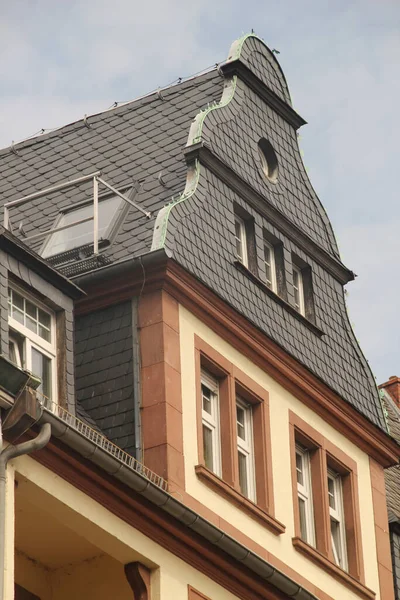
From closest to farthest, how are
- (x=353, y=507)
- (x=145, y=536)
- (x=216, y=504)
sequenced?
(x=145, y=536)
(x=216, y=504)
(x=353, y=507)

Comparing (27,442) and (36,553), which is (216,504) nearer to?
(36,553)

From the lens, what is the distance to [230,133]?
97.3 feet

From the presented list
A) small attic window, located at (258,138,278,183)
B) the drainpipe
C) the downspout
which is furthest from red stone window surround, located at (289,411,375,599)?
the drainpipe

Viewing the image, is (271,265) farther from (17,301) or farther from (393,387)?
(393,387)

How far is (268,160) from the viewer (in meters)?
30.9

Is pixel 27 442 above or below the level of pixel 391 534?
below

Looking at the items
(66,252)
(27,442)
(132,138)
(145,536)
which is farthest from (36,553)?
(132,138)

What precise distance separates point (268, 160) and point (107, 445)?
758cm

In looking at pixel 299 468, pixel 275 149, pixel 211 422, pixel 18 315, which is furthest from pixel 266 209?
pixel 18 315

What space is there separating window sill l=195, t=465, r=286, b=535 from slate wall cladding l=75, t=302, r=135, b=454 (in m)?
1.05

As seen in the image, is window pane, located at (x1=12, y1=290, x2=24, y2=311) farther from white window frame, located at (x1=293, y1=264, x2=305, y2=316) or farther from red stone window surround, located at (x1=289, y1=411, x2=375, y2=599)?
white window frame, located at (x1=293, y1=264, x2=305, y2=316)

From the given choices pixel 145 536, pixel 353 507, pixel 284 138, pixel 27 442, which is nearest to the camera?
pixel 27 442

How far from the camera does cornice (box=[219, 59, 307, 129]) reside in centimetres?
3055

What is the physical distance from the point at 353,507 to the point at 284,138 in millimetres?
6212
